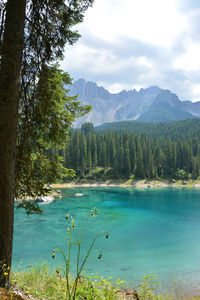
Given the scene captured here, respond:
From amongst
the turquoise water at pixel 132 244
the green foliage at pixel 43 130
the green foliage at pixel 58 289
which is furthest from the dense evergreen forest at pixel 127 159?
the green foliage at pixel 58 289

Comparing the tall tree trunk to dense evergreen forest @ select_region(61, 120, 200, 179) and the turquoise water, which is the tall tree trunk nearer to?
the turquoise water

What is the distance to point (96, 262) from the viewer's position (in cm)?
1467

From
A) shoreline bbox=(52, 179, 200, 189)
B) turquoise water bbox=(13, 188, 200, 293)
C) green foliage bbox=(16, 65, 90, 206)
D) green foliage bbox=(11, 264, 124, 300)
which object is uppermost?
green foliage bbox=(16, 65, 90, 206)

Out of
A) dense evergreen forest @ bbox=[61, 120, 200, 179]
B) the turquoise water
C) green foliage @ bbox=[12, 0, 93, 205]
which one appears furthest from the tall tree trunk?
dense evergreen forest @ bbox=[61, 120, 200, 179]

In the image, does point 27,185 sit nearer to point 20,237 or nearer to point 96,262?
point 96,262

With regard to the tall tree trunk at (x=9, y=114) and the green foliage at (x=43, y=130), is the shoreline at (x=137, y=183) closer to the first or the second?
the green foliage at (x=43, y=130)

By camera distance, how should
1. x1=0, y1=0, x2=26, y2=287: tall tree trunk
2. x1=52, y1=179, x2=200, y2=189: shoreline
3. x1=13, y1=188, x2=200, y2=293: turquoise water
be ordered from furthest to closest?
x1=52, y1=179, x2=200, y2=189: shoreline < x1=13, y1=188, x2=200, y2=293: turquoise water < x1=0, y1=0, x2=26, y2=287: tall tree trunk

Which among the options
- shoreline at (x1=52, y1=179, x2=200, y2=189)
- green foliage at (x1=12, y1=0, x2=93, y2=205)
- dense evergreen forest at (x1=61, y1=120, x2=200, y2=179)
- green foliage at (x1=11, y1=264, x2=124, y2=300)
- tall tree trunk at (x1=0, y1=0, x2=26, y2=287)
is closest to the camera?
tall tree trunk at (x1=0, y1=0, x2=26, y2=287)

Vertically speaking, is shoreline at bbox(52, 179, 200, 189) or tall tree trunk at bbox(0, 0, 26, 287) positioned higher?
tall tree trunk at bbox(0, 0, 26, 287)

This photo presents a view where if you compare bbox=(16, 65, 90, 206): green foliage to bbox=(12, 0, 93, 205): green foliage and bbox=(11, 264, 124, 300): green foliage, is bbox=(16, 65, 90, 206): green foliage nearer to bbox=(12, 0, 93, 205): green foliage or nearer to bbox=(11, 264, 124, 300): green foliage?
bbox=(12, 0, 93, 205): green foliage

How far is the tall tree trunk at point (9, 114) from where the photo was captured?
4.15 meters

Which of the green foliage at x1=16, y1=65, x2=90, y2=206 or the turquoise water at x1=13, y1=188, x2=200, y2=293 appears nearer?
the green foliage at x1=16, y1=65, x2=90, y2=206

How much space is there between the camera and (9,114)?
4371mm

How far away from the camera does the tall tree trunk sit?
415cm
